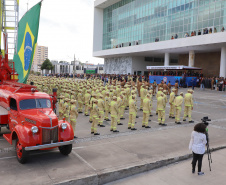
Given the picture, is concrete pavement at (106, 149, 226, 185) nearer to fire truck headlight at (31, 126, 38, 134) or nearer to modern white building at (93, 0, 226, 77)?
fire truck headlight at (31, 126, 38, 134)

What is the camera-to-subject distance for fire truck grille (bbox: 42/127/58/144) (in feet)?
21.0

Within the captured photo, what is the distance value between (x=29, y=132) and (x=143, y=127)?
649cm

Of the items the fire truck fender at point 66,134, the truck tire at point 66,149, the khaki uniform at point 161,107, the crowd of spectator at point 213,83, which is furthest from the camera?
the crowd of spectator at point 213,83

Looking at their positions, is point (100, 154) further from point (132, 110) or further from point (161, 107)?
point (161, 107)

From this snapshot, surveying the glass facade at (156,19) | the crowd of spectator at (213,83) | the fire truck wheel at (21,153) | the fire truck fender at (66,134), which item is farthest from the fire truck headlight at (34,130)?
the glass facade at (156,19)

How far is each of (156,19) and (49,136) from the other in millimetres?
40461

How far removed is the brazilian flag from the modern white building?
81.7 feet

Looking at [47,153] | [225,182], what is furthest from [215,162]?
[47,153]

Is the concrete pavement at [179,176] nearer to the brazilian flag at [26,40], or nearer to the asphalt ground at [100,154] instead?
the asphalt ground at [100,154]

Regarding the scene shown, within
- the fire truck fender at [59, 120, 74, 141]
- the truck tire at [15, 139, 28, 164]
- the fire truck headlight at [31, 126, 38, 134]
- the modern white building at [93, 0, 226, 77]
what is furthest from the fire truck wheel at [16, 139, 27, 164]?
the modern white building at [93, 0, 226, 77]

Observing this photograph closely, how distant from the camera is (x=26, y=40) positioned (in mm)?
13539

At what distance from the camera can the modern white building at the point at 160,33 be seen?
32.0m

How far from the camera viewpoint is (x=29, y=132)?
6.28 m

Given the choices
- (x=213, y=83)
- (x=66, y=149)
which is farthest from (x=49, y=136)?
(x=213, y=83)
